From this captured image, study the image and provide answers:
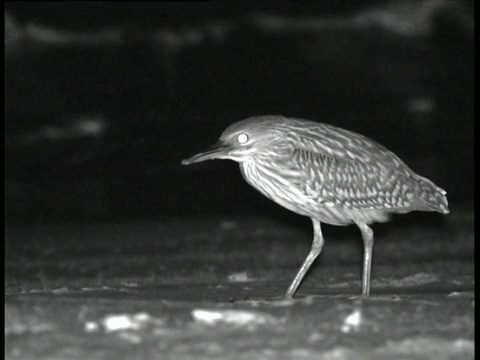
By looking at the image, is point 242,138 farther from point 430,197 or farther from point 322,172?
point 430,197

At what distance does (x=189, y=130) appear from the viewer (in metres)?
8.77

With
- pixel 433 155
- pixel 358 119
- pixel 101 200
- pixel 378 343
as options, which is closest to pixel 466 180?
pixel 433 155

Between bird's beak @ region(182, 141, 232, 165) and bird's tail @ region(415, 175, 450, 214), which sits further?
bird's tail @ region(415, 175, 450, 214)

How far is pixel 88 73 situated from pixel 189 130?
1020 millimetres

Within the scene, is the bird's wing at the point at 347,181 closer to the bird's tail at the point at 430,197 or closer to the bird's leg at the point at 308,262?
the bird's tail at the point at 430,197

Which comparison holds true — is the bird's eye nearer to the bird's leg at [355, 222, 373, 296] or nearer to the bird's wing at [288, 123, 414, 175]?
the bird's wing at [288, 123, 414, 175]

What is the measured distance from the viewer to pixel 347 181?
225 inches

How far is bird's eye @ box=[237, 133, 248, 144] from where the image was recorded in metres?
5.74

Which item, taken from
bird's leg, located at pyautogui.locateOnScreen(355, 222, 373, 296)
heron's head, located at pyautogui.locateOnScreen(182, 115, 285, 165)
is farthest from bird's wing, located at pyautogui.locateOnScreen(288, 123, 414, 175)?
bird's leg, located at pyautogui.locateOnScreen(355, 222, 373, 296)

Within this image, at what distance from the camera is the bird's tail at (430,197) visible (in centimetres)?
586

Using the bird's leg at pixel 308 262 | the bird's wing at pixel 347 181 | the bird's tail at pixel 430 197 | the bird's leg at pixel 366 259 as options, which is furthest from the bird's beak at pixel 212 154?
the bird's tail at pixel 430 197

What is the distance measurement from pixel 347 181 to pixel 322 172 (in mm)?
145

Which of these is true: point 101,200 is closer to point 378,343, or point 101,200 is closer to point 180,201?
point 180,201

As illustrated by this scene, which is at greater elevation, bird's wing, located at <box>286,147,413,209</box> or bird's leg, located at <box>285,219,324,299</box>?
bird's wing, located at <box>286,147,413,209</box>
